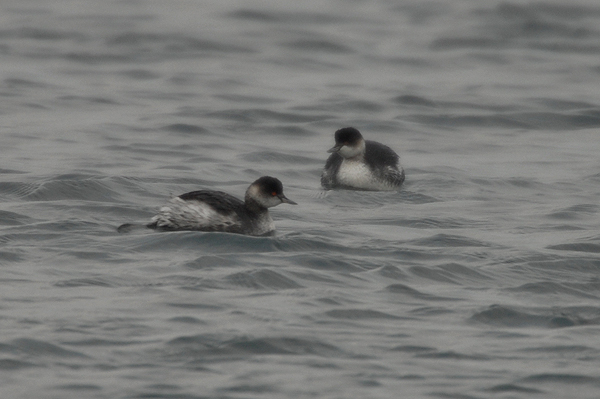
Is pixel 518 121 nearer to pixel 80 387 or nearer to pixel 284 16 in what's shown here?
pixel 284 16

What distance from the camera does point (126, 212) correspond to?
14188 millimetres

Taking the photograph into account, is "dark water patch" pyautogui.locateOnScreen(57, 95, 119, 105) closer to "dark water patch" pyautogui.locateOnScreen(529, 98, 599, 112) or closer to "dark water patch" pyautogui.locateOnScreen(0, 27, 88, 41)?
"dark water patch" pyautogui.locateOnScreen(0, 27, 88, 41)

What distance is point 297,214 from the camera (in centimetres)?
1466

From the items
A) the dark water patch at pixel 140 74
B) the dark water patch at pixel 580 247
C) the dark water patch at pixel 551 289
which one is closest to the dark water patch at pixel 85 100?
the dark water patch at pixel 140 74

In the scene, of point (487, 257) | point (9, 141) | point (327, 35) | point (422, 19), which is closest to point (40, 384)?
point (487, 257)

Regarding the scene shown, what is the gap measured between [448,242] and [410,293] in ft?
7.30

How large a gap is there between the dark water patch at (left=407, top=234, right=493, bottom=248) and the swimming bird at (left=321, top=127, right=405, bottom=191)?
3.17 metres

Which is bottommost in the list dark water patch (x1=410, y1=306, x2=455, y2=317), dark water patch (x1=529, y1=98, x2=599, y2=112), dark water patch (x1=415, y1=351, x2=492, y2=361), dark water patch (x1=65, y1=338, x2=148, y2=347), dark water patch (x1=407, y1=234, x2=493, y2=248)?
dark water patch (x1=529, y1=98, x2=599, y2=112)

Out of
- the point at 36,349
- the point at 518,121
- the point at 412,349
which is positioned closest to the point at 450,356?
the point at 412,349

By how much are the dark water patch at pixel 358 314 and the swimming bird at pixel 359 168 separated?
20.5 ft

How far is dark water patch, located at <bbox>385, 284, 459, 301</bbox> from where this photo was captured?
10.8 metres

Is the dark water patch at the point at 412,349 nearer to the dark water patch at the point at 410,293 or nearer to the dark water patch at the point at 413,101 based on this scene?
the dark water patch at the point at 410,293

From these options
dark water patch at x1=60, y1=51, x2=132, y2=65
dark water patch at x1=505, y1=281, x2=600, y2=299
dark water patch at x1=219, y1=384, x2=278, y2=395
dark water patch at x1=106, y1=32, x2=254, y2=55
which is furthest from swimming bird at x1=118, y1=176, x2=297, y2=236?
dark water patch at x1=106, y1=32, x2=254, y2=55

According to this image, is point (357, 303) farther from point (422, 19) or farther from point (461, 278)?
point (422, 19)
